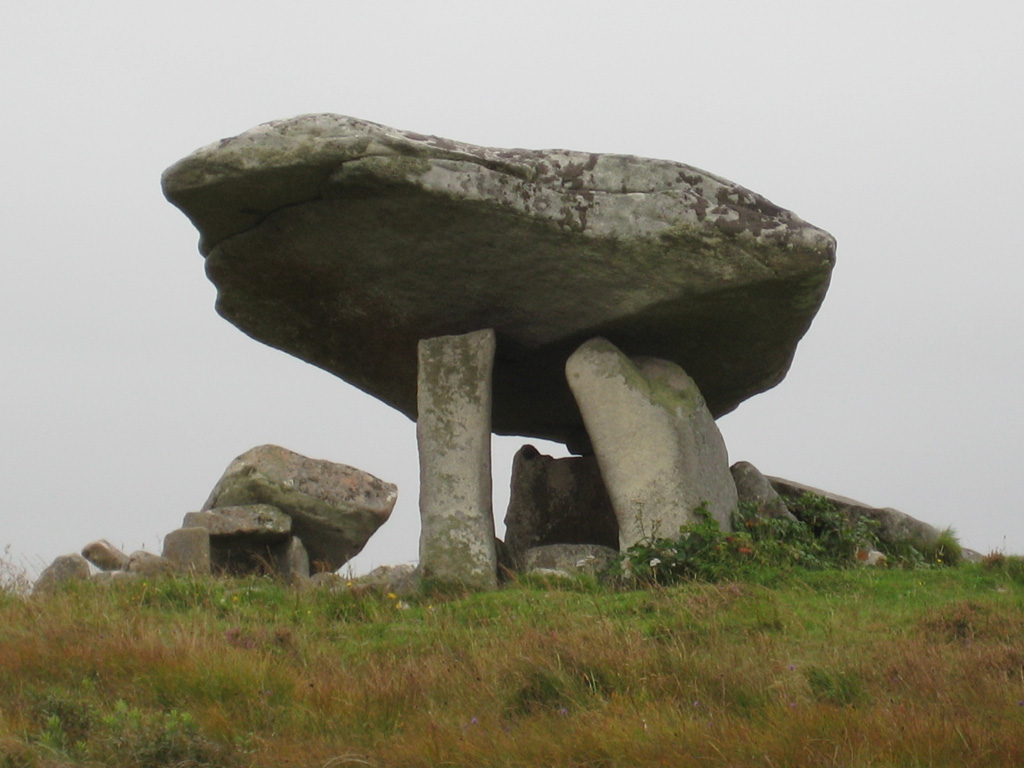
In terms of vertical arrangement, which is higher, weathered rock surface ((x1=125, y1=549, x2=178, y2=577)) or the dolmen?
the dolmen

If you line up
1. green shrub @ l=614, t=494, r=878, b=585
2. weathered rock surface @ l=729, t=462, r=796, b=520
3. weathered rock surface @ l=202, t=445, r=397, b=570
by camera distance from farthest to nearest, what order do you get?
weathered rock surface @ l=202, t=445, r=397, b=570
weathered rock surface @ l=729, t=462, r=796, b=520
green shrub @ l=614, t=494, r=878, b=585

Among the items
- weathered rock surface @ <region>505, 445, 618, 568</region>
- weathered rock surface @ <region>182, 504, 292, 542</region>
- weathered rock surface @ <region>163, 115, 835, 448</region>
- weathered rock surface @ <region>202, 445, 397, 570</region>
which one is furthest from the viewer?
weathered rock surface @ <region>202, 445, 397, 570</region>

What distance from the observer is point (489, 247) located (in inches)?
408

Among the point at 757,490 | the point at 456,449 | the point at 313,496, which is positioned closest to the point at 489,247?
the point at 456,449

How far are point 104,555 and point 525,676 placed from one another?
23.2ft

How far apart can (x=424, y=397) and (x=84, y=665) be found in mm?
4820

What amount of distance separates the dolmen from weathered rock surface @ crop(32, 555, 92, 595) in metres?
2.61

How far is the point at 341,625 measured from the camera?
838cm

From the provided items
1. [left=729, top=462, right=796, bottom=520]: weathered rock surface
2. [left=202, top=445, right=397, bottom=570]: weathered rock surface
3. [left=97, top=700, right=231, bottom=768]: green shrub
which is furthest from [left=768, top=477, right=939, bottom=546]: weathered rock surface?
[left=97, top=700, right=231, bottom=768]: green shrub

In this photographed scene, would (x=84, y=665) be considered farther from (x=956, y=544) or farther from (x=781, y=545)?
(x=956, y=544)

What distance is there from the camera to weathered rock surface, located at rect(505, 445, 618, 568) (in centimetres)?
1267

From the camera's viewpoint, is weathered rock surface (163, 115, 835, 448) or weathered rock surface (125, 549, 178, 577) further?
weathered rock surface (125, 549, 178, 577)

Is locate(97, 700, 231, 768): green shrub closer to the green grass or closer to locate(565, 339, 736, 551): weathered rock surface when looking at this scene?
the green grass

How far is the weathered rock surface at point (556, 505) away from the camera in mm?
12672
